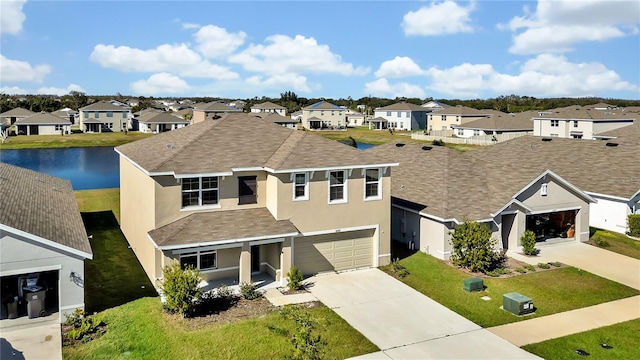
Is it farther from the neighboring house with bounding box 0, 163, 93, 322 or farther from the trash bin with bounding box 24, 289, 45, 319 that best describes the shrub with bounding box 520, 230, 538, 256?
the trash bin with bounding box 24, 289, 45, 319

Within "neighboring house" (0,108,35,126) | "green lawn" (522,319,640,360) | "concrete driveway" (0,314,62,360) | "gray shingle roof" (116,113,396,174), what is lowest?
"green lawn" (522,319,640,360)

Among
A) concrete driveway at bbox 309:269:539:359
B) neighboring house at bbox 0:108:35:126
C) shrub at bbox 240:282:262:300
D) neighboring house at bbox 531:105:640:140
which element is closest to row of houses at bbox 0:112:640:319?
shrub at bbox 240:282:262:300

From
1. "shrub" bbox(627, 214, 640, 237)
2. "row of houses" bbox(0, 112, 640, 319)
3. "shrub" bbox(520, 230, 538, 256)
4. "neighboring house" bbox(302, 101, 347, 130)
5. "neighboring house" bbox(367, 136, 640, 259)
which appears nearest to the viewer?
"row of houses" bbox(0, 112, 640, 319)

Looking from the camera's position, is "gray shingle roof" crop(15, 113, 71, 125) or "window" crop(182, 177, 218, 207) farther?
"gray shingle roof" crop(15, 113, 71, 125)

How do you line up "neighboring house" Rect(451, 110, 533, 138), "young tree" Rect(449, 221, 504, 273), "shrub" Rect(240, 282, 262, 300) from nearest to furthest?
1. "shrub" Rect(240, 282, 262, 300)
2. "young tree" Rect(449, 221, 504, 273)
3. "neighboring house" Rect(451, 110, 533, 138)

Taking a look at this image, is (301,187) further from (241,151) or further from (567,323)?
(567,323)

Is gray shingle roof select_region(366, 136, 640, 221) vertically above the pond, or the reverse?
gray shingle roof select_region(366, 136, 640, 221)

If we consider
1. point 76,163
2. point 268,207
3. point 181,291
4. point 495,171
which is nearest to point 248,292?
point 181,291
